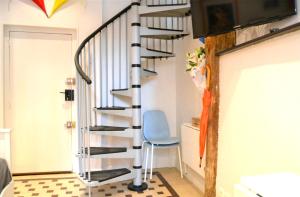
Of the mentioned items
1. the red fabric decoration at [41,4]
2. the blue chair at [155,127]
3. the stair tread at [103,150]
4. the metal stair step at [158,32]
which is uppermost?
the red fabric decoration at [41,4]

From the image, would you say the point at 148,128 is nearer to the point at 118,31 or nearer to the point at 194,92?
the point at 194,92

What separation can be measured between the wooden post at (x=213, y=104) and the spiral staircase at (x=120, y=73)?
875 mm

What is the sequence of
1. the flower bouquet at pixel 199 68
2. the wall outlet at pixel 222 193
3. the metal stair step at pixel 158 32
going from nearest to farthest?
the wall outlet at pixel 222 193 < the flower bouquet at pixel 199 68 < the metal stair step at pixel 158 32

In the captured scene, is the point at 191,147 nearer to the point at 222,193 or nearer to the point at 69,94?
the point at 222,193

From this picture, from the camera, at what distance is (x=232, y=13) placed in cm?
206

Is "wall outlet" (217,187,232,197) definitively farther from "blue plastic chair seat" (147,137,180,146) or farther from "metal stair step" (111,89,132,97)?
"metal stair step" (111,89,132,97)


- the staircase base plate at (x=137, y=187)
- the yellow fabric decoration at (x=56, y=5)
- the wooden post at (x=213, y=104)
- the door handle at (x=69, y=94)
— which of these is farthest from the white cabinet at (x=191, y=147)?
the yellow fabric decoration at (x=56, y=5)

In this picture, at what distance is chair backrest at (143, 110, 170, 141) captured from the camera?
4.09 meters

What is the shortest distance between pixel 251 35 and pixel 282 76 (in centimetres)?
70

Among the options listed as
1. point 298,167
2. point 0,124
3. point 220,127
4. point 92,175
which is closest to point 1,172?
point 92,175

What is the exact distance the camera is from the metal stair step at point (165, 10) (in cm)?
332

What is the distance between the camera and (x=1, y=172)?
94.0 inches

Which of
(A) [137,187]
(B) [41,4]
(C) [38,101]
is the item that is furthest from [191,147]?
(B) [41,4]

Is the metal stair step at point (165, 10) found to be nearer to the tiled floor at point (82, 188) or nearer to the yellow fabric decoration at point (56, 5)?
the yellow fabric decoration at point (56, 5)
